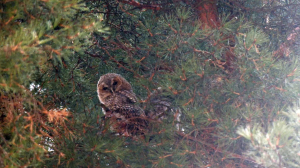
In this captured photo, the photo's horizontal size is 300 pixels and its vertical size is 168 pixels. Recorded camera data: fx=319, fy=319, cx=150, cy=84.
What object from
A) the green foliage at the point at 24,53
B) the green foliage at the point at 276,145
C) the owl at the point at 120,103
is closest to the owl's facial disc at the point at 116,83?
the owl at the point at 120,103

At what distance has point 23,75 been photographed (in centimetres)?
139

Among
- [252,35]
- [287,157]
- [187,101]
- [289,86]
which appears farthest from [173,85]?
[287,157]

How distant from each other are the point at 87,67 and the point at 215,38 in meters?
1.29

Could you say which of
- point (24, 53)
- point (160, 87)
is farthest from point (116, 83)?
point (24, 53)

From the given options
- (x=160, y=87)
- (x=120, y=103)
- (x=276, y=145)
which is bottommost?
(x=120, y=103)

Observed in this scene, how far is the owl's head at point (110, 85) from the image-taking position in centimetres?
317

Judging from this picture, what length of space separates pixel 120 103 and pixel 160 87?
2.36ft

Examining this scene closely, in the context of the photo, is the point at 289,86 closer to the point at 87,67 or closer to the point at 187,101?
the point at 187,101

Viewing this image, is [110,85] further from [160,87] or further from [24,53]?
[24,53]

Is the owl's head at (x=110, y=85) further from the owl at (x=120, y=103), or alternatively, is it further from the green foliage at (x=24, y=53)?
the green foliage at (x=24, y=53)

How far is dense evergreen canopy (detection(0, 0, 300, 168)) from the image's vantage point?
4.77 ft

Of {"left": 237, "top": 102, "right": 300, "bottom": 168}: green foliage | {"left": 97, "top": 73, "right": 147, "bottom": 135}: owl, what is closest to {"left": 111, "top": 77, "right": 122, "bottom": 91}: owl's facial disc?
{"left": 97, "top": 73, "right": 147, "bottom": 135}: owl

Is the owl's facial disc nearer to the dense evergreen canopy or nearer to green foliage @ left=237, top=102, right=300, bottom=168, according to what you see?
the dense evergreen canopy

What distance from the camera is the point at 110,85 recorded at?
320 cm
